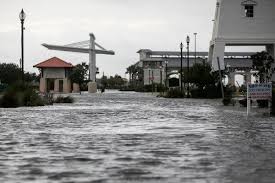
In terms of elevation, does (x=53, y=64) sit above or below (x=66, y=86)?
above

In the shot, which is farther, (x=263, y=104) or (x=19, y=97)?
(x=19, y=97)

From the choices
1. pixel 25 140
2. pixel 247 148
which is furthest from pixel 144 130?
pixel 247 148

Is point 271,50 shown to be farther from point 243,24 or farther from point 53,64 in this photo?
point 53,64

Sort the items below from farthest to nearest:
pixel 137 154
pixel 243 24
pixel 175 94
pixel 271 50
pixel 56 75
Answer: pixel 56 75
pixel 175 94
pixel 271 50
pixel 243 24
pixel 137 154

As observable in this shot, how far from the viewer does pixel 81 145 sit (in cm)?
1256

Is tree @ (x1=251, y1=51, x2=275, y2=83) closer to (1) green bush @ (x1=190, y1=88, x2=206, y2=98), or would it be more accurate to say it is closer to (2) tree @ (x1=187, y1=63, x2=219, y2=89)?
(2) tree @ (x1=187, y1=63, x2=219, y2=89)

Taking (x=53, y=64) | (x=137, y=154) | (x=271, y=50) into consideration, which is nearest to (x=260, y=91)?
(x=137, y=154)

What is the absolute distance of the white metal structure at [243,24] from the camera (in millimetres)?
52750

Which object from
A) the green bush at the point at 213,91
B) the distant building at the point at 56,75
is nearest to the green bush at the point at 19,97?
the green bush at the point at 213,91

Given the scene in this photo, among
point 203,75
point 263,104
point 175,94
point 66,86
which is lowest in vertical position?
point 263,104

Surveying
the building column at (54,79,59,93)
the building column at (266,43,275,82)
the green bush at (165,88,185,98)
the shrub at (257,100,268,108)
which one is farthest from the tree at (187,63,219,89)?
the building column at (54,79,59,93)

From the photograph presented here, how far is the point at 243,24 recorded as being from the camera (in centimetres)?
5328

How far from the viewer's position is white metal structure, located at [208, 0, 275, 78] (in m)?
52.8

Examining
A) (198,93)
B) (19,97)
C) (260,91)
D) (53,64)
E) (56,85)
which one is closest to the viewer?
(260,91)
